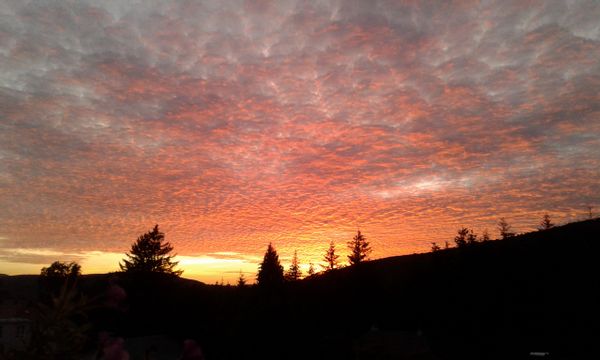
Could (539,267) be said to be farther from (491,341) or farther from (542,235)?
(491,341)

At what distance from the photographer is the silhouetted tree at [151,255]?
65.4 m

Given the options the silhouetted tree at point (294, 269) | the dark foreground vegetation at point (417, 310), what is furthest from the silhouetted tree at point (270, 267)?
the silhouetted tree at point (294, 269)

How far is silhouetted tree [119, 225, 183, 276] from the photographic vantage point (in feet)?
214

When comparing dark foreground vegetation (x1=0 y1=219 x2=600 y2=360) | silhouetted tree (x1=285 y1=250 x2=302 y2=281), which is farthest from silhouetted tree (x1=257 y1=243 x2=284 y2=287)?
silhouetted tree (x1=285 y1=250 x2=302 y2=281)

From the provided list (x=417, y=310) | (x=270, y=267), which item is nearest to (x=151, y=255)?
(x=270, y=267)

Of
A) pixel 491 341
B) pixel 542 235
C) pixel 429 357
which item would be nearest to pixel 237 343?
pixel 429 357

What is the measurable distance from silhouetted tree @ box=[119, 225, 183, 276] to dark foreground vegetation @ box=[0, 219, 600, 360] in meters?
7.56

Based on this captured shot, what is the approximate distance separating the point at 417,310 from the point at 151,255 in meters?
42.4

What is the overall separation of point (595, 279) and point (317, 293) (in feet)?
110

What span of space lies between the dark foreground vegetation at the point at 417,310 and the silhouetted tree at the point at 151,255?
7.56m

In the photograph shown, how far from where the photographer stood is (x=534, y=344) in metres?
33.5

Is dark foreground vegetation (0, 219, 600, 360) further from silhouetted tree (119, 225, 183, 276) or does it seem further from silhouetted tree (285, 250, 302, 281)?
silhouetted tree (285, 250, 302, 281)

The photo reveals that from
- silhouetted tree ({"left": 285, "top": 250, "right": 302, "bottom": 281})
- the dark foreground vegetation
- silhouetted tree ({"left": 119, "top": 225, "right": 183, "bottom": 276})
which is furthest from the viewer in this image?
silhouetted tree ({"left": 285, "top": 250, "right": 302, "bottom": 281})

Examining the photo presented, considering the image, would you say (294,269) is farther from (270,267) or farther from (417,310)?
(417,310)
